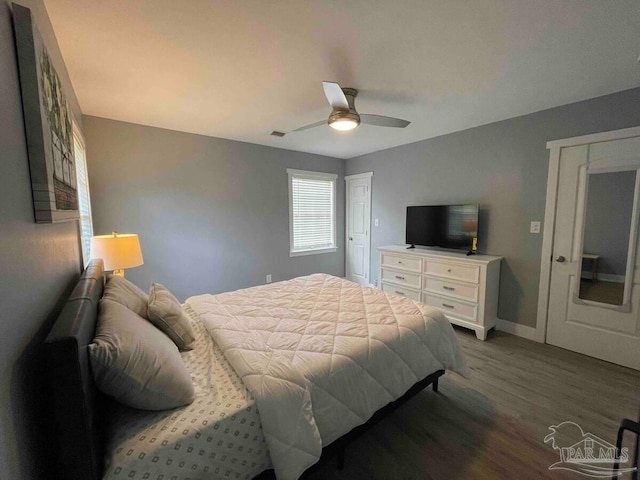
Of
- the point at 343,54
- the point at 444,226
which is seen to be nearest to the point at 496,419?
the point at 444,226

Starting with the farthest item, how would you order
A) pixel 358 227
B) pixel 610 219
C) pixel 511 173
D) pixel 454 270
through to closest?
pixel 358 227 → pixel 454 270 → pixel 511 173 → pixel 610 219

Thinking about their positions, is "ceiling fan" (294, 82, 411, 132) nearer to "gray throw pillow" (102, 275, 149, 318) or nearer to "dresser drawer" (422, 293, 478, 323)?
"gray throw pillow" (102, 275, 149, 318)

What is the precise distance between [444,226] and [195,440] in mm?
3397

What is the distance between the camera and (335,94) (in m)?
1.87

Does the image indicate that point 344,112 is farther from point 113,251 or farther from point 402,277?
point 402,277

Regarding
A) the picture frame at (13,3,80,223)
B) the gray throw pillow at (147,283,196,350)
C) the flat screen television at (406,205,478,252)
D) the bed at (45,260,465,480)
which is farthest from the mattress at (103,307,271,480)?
the flat screen television at (406,205,478,252)

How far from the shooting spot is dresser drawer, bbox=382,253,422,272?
3538 mm

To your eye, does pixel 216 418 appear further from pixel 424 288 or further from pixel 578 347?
pixel 578 347

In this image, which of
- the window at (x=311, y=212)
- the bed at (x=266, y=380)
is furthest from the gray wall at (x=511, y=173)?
the bed at (x=266, y=380)

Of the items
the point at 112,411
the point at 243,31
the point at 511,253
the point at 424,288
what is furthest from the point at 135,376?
the point at 511,253

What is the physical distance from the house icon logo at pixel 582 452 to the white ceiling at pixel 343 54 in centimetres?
240

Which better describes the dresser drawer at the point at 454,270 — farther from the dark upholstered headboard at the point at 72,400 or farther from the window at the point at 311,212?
the dark upholstered headboard at the point at 72,400

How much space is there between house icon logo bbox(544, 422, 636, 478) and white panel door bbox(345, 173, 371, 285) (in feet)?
10.6

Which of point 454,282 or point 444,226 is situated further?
point 444,226
